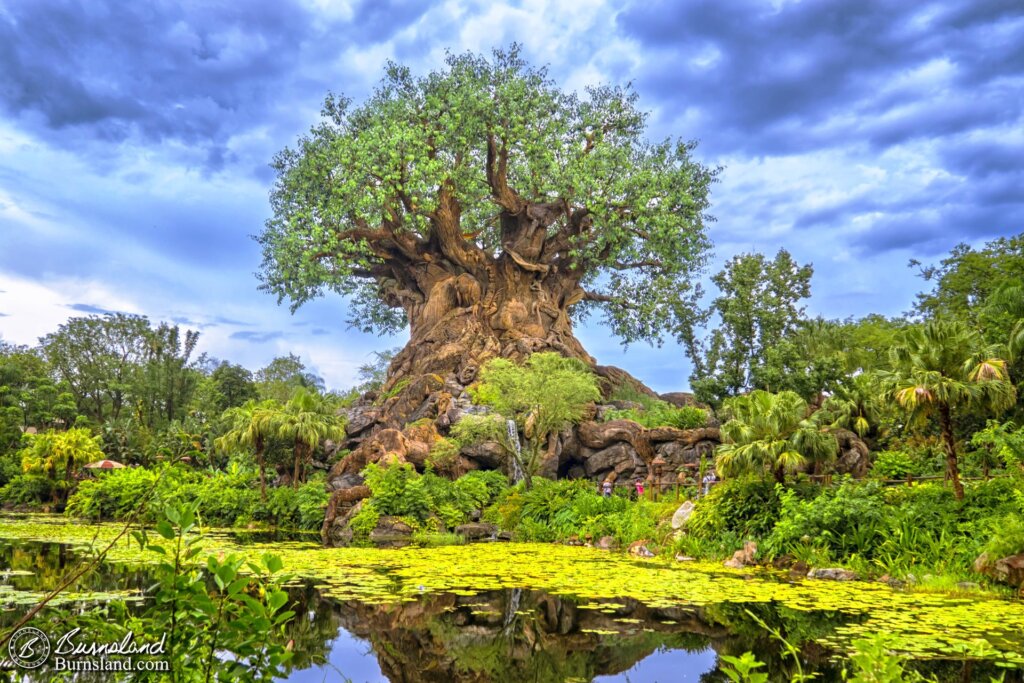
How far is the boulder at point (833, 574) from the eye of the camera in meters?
12.6

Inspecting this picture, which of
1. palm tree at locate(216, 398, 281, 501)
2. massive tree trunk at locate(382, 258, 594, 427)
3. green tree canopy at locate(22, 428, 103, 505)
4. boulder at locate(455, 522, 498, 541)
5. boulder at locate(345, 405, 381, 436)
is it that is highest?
massive tree trunk at locate(382, 258, 594, 427)

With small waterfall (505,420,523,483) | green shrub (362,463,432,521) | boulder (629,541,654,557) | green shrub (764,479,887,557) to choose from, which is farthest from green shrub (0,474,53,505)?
green shrub (764,479,887,557)

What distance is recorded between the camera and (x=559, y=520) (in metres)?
20.5

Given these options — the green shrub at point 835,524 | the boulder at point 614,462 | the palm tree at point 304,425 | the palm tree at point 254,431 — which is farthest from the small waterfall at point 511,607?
the palm tree at point 254,431

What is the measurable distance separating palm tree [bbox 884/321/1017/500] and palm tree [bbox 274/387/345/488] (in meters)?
18.7

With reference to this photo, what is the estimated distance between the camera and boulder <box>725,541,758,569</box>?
14612 millimetres

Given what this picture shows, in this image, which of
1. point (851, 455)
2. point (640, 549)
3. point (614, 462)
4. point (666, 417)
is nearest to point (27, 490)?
point (614, 462)

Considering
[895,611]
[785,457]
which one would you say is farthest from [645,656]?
[785,457]

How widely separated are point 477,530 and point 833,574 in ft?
38.7

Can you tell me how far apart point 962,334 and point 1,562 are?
62.8 ft

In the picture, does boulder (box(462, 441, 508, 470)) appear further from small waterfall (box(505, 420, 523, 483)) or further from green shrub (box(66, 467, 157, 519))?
green shrub (box(66, 467, 157, 519))

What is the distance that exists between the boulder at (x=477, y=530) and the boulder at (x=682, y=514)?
5975mm

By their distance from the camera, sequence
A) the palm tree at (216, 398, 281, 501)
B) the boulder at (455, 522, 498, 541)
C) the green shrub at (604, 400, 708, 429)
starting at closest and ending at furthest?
the boulder at (455, 522, 498, 541)
the palm tree at (216, 398, 281, 501)
the green shrub at (604, 400, 708, 429)

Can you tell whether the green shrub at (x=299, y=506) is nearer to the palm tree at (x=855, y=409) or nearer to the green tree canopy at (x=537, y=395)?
the green tree canopy at (x=537, y=395)
